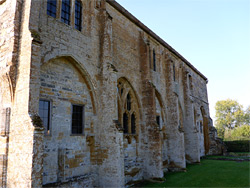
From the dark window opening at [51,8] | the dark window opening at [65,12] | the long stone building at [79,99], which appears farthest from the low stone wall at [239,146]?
the dark window opening at [51,8]

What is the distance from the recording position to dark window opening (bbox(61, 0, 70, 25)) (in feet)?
32.5

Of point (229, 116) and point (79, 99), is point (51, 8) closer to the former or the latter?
point (79, 99)

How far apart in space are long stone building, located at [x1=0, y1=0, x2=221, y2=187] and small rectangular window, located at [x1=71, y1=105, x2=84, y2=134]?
5 cm

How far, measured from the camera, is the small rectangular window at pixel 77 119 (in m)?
9.66

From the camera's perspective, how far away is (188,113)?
67.1 feet

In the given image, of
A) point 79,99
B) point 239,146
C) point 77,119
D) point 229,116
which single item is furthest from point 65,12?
point 229,116

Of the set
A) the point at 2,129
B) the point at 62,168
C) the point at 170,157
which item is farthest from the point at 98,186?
the point at 170,157

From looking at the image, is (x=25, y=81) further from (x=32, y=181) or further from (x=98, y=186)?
(x=98, y=186)

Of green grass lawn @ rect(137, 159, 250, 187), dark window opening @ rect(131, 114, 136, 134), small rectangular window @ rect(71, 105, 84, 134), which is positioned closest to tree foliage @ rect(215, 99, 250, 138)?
green grass lawn @ rect(137, 159, 250, 187)

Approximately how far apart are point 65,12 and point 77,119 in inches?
198

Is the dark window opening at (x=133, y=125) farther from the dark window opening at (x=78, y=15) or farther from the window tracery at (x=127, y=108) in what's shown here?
the dark window opening at (x=78, y=15)

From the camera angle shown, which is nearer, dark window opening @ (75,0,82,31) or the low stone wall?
dark window opening @ (75,0,82,31)

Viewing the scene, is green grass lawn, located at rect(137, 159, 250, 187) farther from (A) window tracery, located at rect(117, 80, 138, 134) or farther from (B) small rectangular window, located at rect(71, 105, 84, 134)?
(B) small rectangular window, located at rect(71, 105, 84, 134)

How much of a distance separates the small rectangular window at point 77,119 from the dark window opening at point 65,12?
404 centimetres
